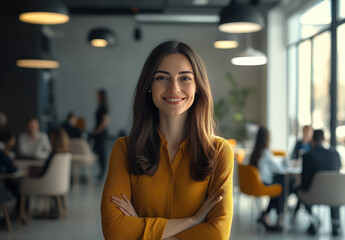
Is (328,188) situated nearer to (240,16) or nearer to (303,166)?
(303,166)

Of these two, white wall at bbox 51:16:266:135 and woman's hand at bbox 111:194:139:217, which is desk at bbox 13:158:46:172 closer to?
woman's hand at bbox 111:194:139:217

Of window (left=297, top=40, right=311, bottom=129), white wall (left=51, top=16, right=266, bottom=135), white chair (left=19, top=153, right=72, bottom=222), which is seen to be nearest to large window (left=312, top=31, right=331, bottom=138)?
window (left=297, top=40, right=311, bottom=129)

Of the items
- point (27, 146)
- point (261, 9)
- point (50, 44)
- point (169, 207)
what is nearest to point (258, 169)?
point (27, 146)

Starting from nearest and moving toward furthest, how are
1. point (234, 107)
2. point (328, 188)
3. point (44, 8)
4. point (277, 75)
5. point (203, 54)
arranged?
point (44, 8), point (328, 188), point (277, 75), point (234, 107), point (203, 54)

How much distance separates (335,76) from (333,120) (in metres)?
0.74

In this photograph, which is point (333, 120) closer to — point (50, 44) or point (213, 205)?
point (213, 205)

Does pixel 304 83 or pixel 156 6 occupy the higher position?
pixel 156 6

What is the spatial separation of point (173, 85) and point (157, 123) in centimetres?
26

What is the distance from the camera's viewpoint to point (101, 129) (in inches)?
389

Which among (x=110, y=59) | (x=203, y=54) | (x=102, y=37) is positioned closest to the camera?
(x=102, y=37)

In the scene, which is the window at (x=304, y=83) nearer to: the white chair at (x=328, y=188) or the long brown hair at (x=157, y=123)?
the white chair at (x=328, y=188)

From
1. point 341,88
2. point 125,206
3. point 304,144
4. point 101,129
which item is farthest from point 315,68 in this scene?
point 125,206

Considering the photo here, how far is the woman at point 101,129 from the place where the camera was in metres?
9.84

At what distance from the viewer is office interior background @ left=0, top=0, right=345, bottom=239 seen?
27.6 ft
